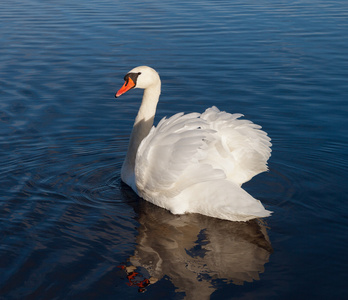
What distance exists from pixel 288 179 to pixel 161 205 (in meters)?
1.84

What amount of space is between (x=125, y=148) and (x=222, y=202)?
3.09 meters

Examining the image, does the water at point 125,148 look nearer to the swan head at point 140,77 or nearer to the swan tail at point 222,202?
the swan tail at point 222,202

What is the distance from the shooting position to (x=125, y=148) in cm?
913

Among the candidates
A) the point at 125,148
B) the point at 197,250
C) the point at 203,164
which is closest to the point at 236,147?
the point at 203,164

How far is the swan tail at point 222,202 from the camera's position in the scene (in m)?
6.18

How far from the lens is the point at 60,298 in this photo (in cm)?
526

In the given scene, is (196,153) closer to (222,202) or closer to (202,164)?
(202,164)

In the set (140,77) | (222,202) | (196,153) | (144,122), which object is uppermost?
(140,77)

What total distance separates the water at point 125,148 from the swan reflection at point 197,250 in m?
0.02

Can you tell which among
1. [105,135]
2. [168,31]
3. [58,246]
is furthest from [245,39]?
[58,246]

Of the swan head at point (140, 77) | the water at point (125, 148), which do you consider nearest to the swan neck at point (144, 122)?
the swan head at point (140, 77)

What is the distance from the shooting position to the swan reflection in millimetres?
5574

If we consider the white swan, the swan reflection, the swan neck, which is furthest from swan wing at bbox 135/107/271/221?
the swan neck

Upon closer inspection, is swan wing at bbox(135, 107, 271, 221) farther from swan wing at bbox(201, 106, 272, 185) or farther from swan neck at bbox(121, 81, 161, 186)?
swan neck at bbox(121, 81, 161, 186)
